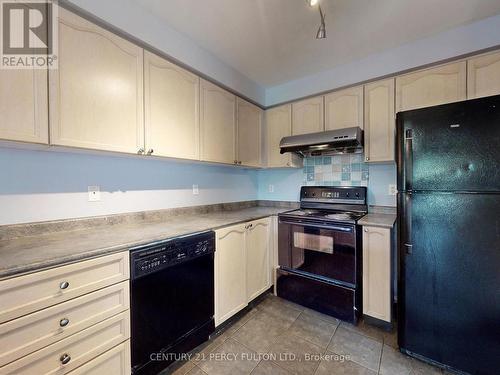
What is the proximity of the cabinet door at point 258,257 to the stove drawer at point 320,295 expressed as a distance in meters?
0.17

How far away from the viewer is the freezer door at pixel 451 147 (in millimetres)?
1225

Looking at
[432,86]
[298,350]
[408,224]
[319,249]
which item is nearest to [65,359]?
[298,350]

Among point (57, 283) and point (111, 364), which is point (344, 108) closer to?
point (57, 283)

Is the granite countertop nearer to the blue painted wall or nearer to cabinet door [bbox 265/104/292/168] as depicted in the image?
the blue painted wall

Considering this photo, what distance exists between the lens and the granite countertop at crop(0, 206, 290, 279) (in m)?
0.91

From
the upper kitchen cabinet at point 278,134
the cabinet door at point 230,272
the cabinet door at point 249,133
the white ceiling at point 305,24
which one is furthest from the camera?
the upper kitchen cabinet at point 278,134

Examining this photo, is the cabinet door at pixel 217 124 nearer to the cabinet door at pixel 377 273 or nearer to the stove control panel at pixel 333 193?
the stove control panel at pixel 333 193

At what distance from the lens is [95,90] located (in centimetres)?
133

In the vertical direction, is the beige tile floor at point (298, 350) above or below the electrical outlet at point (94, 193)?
below

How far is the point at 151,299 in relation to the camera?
1284 mm

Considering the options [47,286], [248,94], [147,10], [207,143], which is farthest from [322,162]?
[47,286]

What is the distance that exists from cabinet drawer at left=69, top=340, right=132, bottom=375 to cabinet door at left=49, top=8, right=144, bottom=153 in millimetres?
1142

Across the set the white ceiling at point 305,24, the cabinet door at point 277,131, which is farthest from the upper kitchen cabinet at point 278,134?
the white ceiling at point 305,24

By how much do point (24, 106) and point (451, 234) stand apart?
8.10 ft
